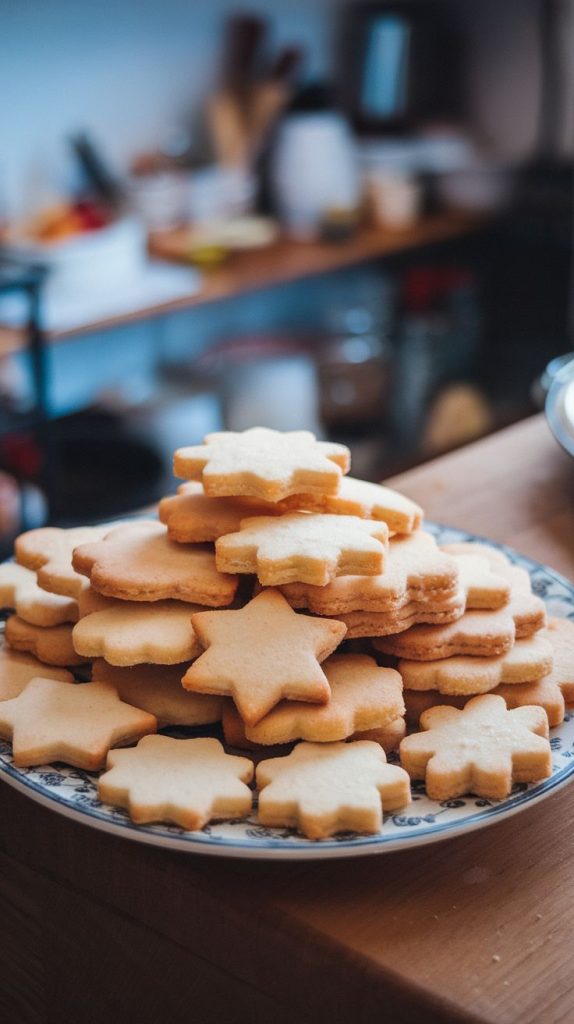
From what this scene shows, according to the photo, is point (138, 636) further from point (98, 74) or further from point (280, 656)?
point (98, 74)

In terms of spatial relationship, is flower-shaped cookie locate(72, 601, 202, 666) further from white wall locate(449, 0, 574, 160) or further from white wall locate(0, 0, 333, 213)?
white wall locate(449, 0, 574, 160)

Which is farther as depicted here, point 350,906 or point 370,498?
point 370,498

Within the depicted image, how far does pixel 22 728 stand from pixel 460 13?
3.31 m

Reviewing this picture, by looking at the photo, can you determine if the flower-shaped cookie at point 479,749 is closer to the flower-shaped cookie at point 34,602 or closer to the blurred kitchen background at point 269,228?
the flower-shaped cookie at point 34,602

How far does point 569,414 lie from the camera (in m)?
1.21

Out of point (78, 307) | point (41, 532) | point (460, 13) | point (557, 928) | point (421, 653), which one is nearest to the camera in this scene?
point (557, 928)

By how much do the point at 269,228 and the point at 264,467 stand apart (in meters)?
2.25

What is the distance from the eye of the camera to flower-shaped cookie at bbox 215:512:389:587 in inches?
30.6

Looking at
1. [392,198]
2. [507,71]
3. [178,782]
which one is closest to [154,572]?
[178,782]

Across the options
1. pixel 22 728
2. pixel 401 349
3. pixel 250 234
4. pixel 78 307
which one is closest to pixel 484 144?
pixel 401 349

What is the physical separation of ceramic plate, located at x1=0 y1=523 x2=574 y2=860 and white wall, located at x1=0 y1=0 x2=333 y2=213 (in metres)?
2.22

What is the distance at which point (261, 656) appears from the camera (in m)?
0.75

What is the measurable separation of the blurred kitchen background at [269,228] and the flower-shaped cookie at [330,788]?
1.47 m

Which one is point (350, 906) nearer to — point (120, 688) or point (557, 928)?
point (557, 928)
